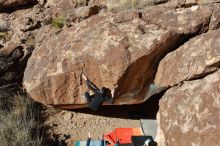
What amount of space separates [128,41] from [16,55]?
112 inches

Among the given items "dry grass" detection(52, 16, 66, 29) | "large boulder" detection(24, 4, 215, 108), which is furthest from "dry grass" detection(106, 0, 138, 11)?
"large boulder" detection(24, 4, 215, 108)

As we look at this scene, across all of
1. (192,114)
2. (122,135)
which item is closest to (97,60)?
(122,135)

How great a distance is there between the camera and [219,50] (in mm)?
5848

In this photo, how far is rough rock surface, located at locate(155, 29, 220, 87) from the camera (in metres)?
5.86

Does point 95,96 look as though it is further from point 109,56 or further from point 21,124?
point 21,124

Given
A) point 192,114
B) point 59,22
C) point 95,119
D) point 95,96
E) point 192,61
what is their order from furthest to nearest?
point 59,22
point 95,119
point 95,96
point 192,61
point 192,114

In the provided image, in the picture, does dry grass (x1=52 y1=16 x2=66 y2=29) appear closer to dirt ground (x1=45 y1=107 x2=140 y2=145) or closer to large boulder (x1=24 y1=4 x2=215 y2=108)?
large boulder (x1=24 y1=4 x2=215 y2=108)

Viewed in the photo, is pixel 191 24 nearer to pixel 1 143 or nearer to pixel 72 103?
pixel 72 103

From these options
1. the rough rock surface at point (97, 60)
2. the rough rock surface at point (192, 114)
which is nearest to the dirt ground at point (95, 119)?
the rough rock surface at point (97, 60)

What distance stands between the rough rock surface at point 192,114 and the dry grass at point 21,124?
212 cm

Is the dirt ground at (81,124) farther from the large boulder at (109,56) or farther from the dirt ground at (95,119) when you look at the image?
the large boulder at (109,56)

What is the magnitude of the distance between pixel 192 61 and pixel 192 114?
886 mm

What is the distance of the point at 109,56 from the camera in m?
6.84

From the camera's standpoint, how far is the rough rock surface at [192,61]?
5859mm
